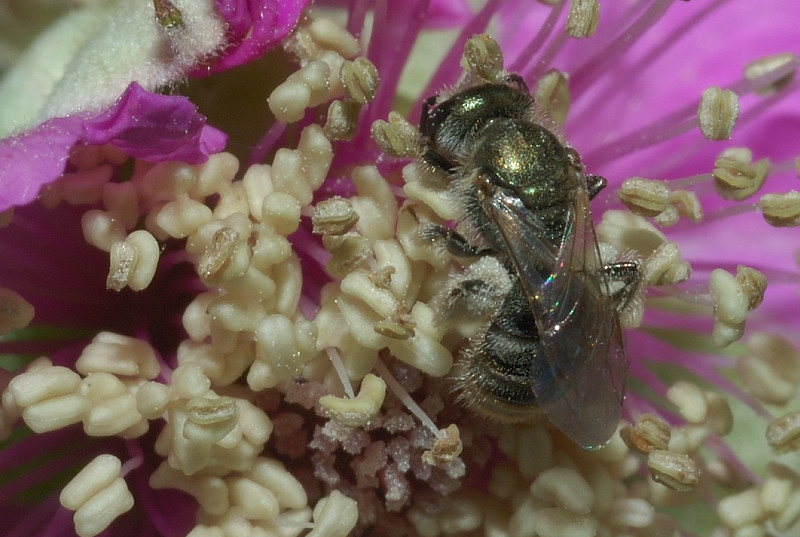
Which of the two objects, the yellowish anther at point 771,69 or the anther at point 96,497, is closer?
the anther at point 96,497

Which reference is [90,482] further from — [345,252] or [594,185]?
[594,185]

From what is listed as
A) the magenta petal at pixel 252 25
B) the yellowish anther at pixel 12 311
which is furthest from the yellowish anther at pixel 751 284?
the yellowish anther at pixel 12 311

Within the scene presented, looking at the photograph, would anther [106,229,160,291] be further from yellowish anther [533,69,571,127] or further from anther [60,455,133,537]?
yellowish anther [533,69,571,127]

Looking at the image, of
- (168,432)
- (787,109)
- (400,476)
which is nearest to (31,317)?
(168,432)

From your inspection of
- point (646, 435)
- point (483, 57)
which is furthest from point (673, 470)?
point (483, 57)

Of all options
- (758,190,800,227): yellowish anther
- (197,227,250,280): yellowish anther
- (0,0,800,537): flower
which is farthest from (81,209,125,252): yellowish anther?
(758,190,800,227): yellowish anther

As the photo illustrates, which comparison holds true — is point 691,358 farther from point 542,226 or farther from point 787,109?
point 542,226

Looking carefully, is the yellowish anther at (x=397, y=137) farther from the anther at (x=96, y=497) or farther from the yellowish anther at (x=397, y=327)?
the anther at (x=96, y=497)
